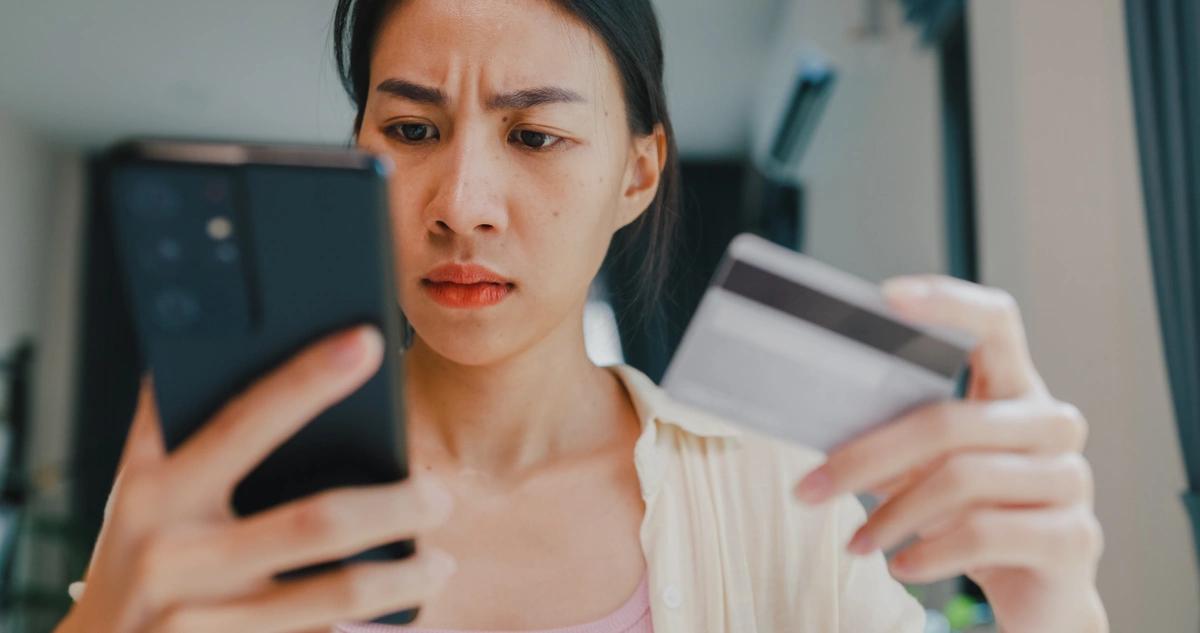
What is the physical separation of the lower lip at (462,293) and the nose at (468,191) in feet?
0.17

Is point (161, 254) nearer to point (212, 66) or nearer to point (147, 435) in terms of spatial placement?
point (147, 435)

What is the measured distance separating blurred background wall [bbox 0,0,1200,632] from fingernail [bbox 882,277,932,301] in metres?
1.01

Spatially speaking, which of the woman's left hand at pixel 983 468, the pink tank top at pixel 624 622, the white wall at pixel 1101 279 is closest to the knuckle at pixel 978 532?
the woman's left hand at pixel 983 468

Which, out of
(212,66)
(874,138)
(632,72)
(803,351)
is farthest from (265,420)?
(212,66)

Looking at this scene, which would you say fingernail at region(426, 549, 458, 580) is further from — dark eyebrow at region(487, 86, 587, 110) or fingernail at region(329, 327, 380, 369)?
dark eyebrow at region(487, 86, 587, 110)

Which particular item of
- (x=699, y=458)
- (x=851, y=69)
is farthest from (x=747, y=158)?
(x=699, y=458)

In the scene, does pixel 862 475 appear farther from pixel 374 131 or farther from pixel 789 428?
pixel 374 131

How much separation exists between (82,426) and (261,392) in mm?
6246

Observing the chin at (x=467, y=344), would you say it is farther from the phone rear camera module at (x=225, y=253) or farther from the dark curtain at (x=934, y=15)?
the dark curtain at (x=934, y=15)

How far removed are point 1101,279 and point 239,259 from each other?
160 centimetres

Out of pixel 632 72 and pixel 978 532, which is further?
pixel 632 72

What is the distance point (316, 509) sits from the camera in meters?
0.47

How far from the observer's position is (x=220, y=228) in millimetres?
494

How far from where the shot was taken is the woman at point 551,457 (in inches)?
18.7
